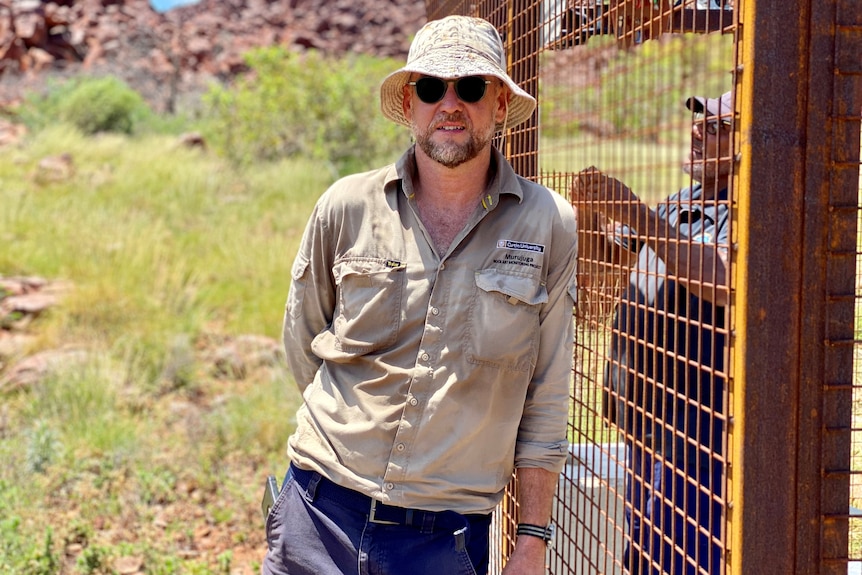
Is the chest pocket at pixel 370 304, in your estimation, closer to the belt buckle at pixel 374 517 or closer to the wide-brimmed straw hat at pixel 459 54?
the belt buckle at pixel 374 517

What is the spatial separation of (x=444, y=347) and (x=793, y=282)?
0.84 m

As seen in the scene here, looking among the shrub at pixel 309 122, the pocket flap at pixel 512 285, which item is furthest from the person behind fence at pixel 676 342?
the shrub at pixel 309 122

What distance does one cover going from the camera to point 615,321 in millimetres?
2545

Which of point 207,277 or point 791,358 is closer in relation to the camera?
point 791,358

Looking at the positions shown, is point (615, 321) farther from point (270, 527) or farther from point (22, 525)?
point (22, 525)

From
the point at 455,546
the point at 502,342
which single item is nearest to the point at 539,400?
the point at 502,342

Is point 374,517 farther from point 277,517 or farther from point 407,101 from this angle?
point 407,101

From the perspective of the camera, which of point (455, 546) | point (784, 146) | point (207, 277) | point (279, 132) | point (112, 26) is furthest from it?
point (112, 26)

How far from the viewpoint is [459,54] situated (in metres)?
2.18

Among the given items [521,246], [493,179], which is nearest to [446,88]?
[493,179]

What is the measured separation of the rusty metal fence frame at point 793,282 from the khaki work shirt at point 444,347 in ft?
2.03

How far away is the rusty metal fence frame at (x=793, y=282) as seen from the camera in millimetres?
1537

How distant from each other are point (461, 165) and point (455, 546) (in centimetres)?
90

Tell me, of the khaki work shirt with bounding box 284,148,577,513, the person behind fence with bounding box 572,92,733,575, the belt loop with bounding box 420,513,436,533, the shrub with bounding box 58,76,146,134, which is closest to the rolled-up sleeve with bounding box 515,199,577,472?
the khaki work shirt with bounding box 284,148,577,513
